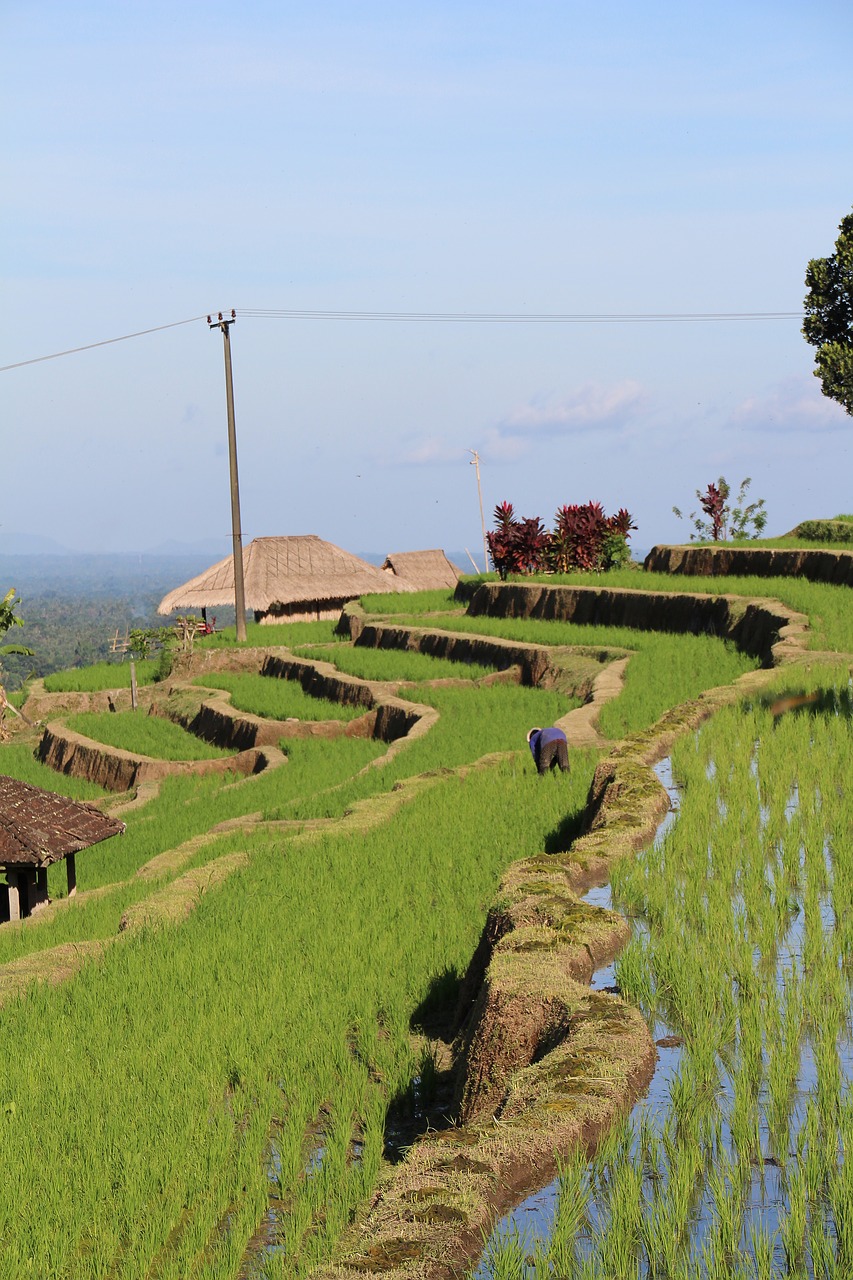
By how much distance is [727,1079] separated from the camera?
4059 millimetres

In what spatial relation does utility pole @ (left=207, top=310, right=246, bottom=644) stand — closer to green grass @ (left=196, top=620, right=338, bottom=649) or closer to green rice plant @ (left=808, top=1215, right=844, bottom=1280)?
green grass @ (left=196, top=620, right=338, bottom=649)

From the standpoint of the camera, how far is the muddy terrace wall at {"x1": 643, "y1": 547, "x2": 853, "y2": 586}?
19891 mm

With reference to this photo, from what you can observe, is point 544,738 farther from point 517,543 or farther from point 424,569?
point 424,569

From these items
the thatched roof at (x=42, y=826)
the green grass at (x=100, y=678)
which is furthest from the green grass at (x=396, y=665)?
the thatched roof at (x=42, y=826)

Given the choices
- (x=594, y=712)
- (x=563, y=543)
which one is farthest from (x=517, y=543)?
(x=594, y=712)

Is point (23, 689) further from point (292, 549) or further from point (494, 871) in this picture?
point (494, 871)

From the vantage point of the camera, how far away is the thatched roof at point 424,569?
4417 centimetres

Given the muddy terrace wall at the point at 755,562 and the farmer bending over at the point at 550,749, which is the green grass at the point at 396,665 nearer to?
the muddy terrace wall at the point at 755,562

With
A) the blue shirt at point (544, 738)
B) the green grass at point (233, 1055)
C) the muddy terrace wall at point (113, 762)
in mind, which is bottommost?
the muddy terrace wall at point (113, 762)

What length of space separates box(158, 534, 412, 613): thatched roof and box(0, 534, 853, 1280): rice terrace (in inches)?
954

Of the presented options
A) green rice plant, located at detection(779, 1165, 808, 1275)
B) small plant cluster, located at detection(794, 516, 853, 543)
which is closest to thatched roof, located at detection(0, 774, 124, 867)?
green rice plant, located at detection(779, 1165, 808, 1275)

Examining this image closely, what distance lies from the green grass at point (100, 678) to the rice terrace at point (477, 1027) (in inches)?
649

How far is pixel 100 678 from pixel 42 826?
18.2 m

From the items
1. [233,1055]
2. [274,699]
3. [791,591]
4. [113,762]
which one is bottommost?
[113,762]
